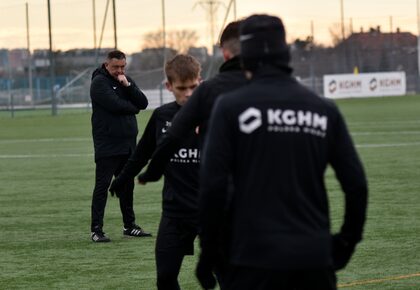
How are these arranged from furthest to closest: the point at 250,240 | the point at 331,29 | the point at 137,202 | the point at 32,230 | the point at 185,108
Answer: the point at 331,29
the point at 137,202
the point at 32,230
the point at 185,108
the point at 250,240

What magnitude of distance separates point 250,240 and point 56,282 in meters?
5.31

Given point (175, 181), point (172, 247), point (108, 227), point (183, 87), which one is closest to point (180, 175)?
point (175, 181)

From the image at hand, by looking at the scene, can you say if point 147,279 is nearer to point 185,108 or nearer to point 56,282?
point 56,282

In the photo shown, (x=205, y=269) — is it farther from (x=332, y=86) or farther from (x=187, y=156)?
(x=332, y=86)

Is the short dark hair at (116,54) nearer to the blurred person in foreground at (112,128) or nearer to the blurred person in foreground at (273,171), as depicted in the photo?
the blurred person in foreground at (112,128)

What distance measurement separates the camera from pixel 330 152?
16.4 ft

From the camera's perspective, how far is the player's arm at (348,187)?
5.00 m

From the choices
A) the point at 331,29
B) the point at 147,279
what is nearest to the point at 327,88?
the point at 331,29

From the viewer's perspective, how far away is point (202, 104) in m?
5.97

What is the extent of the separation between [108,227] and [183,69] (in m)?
6.64

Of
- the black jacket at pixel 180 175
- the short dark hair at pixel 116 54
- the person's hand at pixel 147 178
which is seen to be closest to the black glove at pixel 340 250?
the person's hand at pixel 147 178

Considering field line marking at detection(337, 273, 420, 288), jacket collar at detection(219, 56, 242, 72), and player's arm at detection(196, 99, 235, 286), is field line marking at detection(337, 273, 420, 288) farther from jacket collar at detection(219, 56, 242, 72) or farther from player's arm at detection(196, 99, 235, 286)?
player's arm at detection(196, 99, 235, 286)

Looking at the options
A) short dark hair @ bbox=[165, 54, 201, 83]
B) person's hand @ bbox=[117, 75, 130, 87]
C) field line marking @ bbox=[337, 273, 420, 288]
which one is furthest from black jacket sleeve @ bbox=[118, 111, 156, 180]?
person's hand @ bbox=[117, 75, 130, 87]

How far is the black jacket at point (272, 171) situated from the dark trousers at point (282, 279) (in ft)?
0.13
